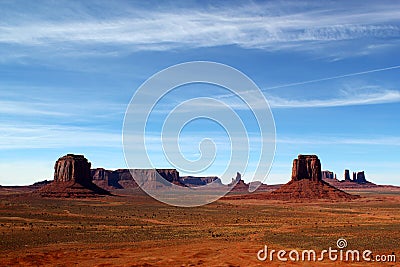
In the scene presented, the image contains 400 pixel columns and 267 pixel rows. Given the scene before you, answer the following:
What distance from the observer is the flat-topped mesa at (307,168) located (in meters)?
152

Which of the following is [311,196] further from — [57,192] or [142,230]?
[142,230]

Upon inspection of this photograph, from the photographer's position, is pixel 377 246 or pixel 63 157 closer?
pixel 377 246

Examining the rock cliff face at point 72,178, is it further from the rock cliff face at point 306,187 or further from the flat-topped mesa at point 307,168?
the flat-topped mesa at point 307,168

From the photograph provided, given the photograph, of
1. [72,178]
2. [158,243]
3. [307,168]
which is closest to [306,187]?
[307,168]

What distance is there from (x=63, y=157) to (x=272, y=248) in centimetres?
12882

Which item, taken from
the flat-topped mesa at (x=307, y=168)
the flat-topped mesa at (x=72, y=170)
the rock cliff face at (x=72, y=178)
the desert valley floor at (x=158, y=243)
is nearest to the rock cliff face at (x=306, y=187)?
the flat-topped mesa at (x=307, y=168)

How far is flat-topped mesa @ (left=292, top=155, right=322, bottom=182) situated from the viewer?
5974 inches

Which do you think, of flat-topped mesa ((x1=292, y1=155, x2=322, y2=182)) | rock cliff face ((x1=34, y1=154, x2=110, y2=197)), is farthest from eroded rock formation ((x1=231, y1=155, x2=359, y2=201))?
rock cliff face ((x1=34, y1=154, x2=110, y2=197))

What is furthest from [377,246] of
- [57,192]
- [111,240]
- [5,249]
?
[57,192]

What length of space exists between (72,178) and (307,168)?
85.7 metres

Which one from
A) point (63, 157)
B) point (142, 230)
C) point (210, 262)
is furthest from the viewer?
point (63, 157)

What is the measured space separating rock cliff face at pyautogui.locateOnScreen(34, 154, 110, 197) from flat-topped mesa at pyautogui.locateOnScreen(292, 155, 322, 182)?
2798 inches

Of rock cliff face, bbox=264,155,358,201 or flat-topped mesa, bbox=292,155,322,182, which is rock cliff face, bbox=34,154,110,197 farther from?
flat-topped mesa, bbox=292,155,322,182

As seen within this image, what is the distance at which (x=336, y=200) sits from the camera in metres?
131
